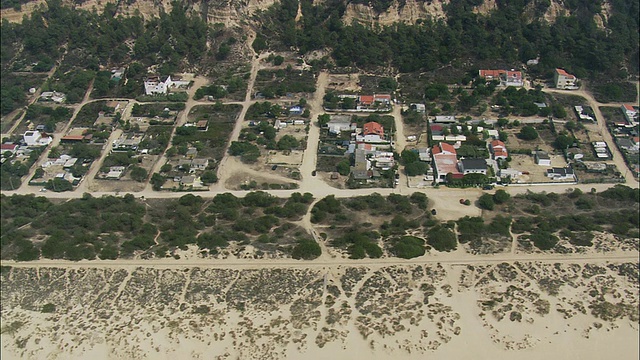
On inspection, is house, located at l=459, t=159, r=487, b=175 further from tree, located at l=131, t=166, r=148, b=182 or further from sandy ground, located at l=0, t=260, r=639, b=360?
tree, located at l=131, t=166, r=148, b=182

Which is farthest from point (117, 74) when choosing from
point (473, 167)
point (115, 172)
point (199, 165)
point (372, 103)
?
point (473, 167)

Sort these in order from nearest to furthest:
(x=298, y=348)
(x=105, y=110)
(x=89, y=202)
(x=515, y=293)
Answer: (x=298, y=348), (x=515, y=293), (x=89, y=202), (x=105, y=110)

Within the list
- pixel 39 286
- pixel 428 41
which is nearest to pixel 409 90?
pixel 428 41

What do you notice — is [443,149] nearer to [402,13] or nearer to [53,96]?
[402,13]

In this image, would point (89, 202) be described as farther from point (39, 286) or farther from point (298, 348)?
point (298, 348)

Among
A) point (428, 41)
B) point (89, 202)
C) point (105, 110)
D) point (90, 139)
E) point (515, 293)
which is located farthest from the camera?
point (428, 41)

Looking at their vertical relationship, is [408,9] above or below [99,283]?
above

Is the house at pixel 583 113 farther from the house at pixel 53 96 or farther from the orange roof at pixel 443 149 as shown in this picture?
the house at pixel 53 96
